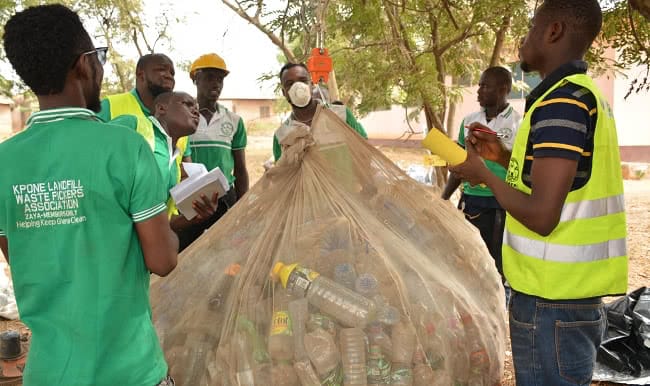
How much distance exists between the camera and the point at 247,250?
214cm

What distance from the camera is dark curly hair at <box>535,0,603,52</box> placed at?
134cm

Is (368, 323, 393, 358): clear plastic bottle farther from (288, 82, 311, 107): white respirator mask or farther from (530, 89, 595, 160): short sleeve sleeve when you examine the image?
(288, 82, 311, 107): white respirator mask

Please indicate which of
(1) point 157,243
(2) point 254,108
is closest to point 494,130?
(1) point 157,243

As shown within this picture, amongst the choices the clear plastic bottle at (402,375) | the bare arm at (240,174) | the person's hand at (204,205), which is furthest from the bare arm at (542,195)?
the bare arm at (240,174)

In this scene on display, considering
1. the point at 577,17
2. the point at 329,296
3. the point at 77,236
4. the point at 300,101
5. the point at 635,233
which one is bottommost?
the point at 635,233

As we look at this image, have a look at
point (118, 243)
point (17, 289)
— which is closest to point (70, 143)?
point (118, 243)

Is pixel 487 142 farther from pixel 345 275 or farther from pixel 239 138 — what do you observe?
pixel 239 138

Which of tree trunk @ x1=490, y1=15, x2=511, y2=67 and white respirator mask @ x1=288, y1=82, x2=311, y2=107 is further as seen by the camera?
tree trunk @ x1=490, y1=15, x2=511, y2=67

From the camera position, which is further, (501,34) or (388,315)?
(501,34)

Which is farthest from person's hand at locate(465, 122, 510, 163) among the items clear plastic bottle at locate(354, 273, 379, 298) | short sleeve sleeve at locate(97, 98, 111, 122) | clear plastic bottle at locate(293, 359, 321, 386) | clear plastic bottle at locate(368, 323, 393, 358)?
short sleeve sleeve at locate(97, 98, 111, 122)

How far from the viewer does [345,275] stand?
2.01 metres

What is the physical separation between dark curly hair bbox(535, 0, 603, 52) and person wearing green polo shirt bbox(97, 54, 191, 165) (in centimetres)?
175

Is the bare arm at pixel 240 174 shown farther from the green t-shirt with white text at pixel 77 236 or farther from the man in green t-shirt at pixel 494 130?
the green t-shirt with white text at pixel 77 236

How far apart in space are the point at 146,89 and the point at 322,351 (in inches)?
64.3
